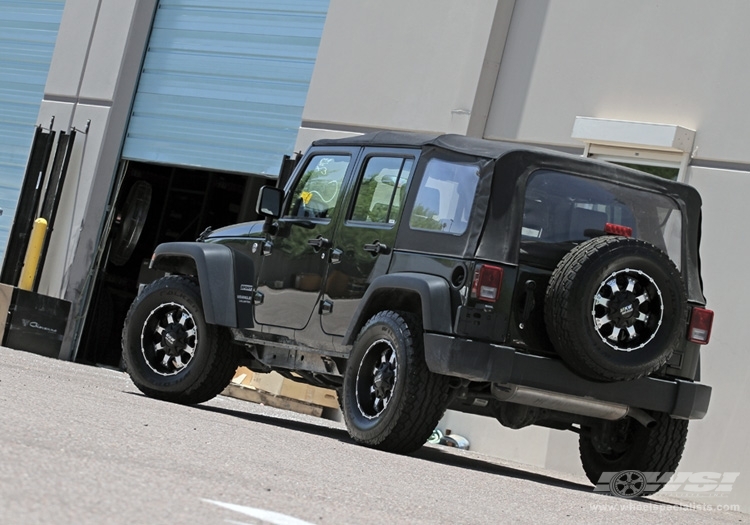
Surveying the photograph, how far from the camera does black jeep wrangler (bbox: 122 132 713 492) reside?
25.6 feet

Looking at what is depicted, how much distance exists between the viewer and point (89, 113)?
57.1 feet

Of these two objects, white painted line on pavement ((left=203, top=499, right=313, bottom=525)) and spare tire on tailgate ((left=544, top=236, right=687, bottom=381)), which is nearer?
white painted line on pavement ((left=203, top=499, right=313, bottom=525))

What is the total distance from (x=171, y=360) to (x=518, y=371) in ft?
10.6

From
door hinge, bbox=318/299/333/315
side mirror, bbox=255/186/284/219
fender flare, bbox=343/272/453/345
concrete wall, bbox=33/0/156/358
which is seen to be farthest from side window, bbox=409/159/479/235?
concrete wall, bbox=33/0/156/358

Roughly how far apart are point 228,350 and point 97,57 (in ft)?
28.3

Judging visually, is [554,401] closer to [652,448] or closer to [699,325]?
[652,448]

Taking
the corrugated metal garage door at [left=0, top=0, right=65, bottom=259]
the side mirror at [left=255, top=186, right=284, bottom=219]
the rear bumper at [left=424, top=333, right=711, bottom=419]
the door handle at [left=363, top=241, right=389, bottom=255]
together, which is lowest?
the rear bumper at [left=424, top=333, right=711, bottom=419]

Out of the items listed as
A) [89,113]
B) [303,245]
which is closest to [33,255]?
[89,113]

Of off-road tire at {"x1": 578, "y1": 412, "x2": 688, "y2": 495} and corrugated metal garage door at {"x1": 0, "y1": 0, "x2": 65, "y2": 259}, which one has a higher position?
corrugated metal garage door at {"x1": 0, "y1": 0, "x2": 65, "y2": 259}

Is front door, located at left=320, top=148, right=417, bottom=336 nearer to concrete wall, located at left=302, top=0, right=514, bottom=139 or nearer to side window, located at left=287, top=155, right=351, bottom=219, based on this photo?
side window, located at left=287, top=155, right=351, bottom=219

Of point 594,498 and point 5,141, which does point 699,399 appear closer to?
point 594,498

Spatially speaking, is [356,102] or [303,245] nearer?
[303,245]

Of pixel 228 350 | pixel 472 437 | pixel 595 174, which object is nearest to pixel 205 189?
pixel 472 437

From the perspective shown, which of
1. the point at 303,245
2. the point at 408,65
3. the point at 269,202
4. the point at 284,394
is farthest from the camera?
the point at 408,65
